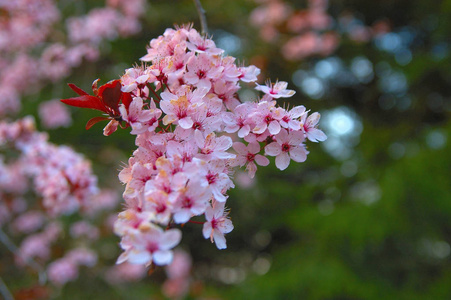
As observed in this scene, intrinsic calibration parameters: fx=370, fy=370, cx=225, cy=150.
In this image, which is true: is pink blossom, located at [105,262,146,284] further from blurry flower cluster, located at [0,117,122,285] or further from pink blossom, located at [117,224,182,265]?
pink blossom, located at [117,224,182,265]

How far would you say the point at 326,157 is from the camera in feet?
12.9

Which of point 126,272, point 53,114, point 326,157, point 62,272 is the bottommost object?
point 126,272

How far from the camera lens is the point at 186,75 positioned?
A: 0.84 m

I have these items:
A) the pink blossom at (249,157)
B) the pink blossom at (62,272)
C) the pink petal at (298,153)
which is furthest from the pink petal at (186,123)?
the pink blossom at (62,272)

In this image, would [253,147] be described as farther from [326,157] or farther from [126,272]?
[126,272]

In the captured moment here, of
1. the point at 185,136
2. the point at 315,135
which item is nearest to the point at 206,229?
the point at 185,136

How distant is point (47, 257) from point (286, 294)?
212 centimetres

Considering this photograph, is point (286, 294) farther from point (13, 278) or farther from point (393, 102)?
point (393, 102)

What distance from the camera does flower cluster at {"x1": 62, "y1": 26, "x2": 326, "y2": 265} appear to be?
0.64 meters

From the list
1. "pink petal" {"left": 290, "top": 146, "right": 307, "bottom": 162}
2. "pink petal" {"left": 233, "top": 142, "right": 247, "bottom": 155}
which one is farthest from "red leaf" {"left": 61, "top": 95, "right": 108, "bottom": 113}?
"pink petal" {"left": 290, "top": 146, "right": 307, "bottom": 162}

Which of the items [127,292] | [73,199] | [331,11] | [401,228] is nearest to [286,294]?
[401,228]

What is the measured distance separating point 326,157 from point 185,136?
3.38 meters

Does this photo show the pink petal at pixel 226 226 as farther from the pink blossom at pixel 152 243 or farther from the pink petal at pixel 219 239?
the pink blossom at pixel 152 243

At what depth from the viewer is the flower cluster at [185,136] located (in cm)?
64
